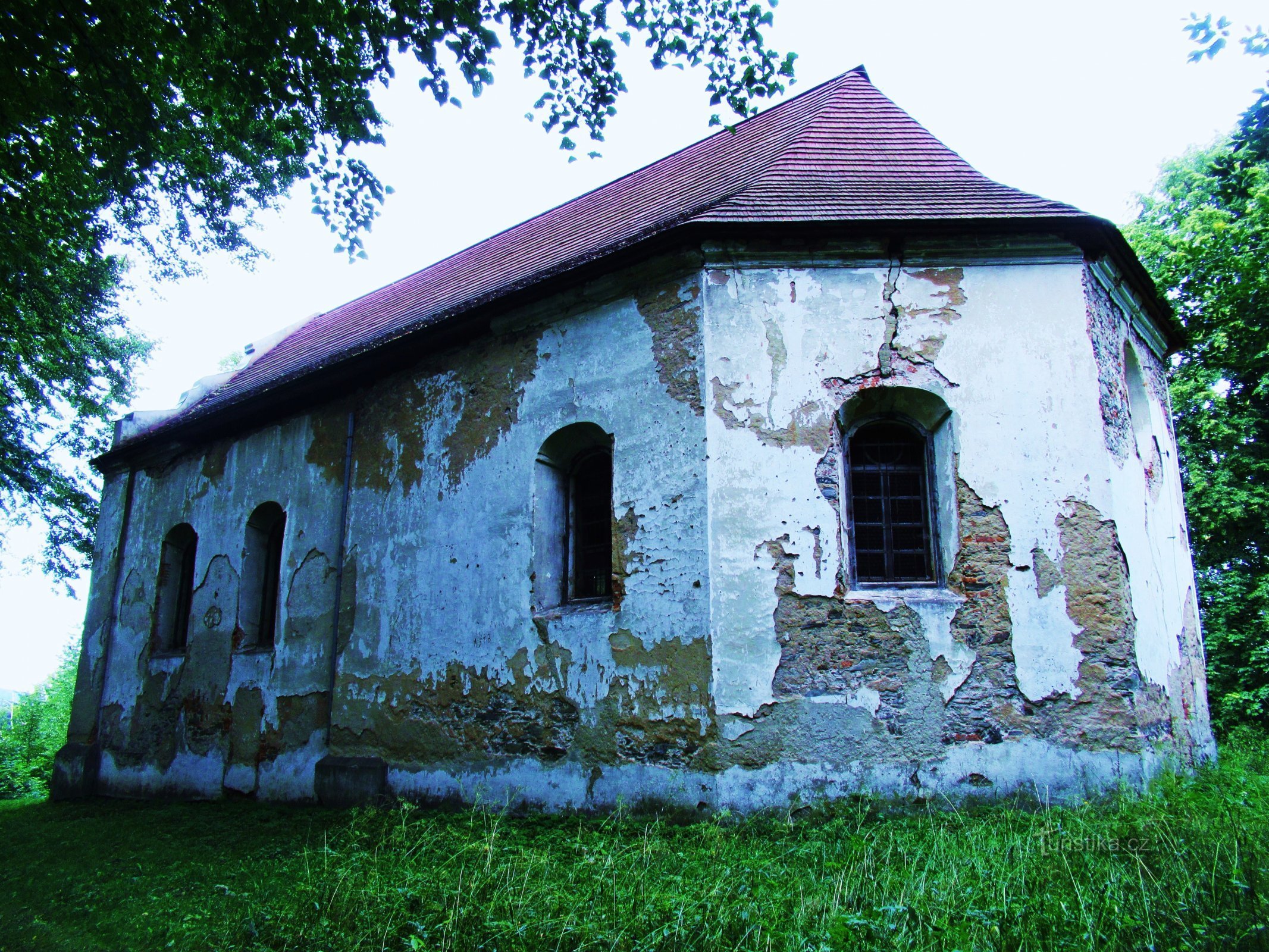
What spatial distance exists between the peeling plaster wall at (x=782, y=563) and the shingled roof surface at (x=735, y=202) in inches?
16.3

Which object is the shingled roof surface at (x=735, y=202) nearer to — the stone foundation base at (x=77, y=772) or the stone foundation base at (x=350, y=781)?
the stone foundation base at (x=350, y=781)

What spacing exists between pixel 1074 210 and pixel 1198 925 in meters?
5.51

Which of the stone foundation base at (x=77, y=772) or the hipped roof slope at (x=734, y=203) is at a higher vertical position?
the hipped roof slope at (x=734, y=203)

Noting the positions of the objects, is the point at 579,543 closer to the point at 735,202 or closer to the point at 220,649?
the point at 735,202

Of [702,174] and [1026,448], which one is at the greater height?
[702,174]

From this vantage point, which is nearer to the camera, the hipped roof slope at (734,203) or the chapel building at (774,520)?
the chapel building at (774,520)

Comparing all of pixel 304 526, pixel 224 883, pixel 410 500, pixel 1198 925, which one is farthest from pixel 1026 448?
pixel 304 526

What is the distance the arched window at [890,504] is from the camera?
6652 mm

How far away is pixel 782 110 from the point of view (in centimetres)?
1059

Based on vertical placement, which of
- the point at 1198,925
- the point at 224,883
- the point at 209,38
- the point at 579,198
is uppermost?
the point at 579,198

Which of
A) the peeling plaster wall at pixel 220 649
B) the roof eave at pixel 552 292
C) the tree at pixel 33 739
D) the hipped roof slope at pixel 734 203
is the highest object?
the hipped roof slope at pixel 734 203

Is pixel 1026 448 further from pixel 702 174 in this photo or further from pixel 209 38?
pixel 209 38

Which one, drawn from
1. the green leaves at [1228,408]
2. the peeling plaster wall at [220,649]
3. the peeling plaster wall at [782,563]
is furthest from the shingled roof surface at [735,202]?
the green leaves at [1228,408]

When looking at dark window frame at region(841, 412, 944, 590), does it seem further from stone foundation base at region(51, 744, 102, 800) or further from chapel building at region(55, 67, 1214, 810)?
stone foundation base at region(51, 744, 102, 800)
